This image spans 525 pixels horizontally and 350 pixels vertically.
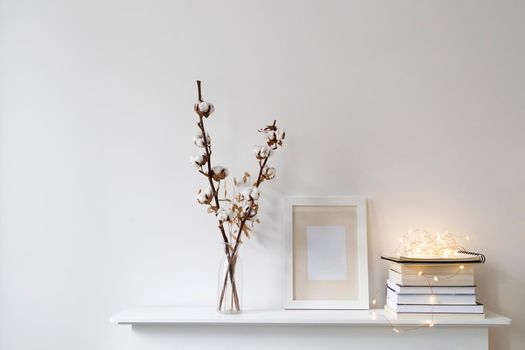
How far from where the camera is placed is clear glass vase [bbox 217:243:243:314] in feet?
4.64

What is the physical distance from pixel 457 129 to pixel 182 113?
95 centimetres

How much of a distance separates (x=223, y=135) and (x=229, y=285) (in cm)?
50

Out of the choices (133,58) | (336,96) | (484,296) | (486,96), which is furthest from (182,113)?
(484,296)

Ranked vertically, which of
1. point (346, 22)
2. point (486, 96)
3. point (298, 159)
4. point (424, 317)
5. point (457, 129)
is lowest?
point (424, 317)

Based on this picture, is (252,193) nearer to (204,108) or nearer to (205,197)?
(205,197)

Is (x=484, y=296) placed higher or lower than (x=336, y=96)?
lower

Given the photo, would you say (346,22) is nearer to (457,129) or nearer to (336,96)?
(336,96)

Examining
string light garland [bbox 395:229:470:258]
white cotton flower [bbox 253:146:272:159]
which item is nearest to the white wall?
string light garland [bbox 395:229:470:258]

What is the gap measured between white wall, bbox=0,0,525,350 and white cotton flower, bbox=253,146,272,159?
5.0 inches

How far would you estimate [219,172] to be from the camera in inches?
55.9

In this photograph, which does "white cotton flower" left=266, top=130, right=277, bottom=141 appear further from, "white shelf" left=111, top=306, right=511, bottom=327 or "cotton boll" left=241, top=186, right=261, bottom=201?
"white shelf" left=111, top=306, right=511, bottom=327

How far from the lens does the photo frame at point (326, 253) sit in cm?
148

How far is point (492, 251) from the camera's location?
1535 millimetres

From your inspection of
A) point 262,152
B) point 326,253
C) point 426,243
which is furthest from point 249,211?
point 426,243
